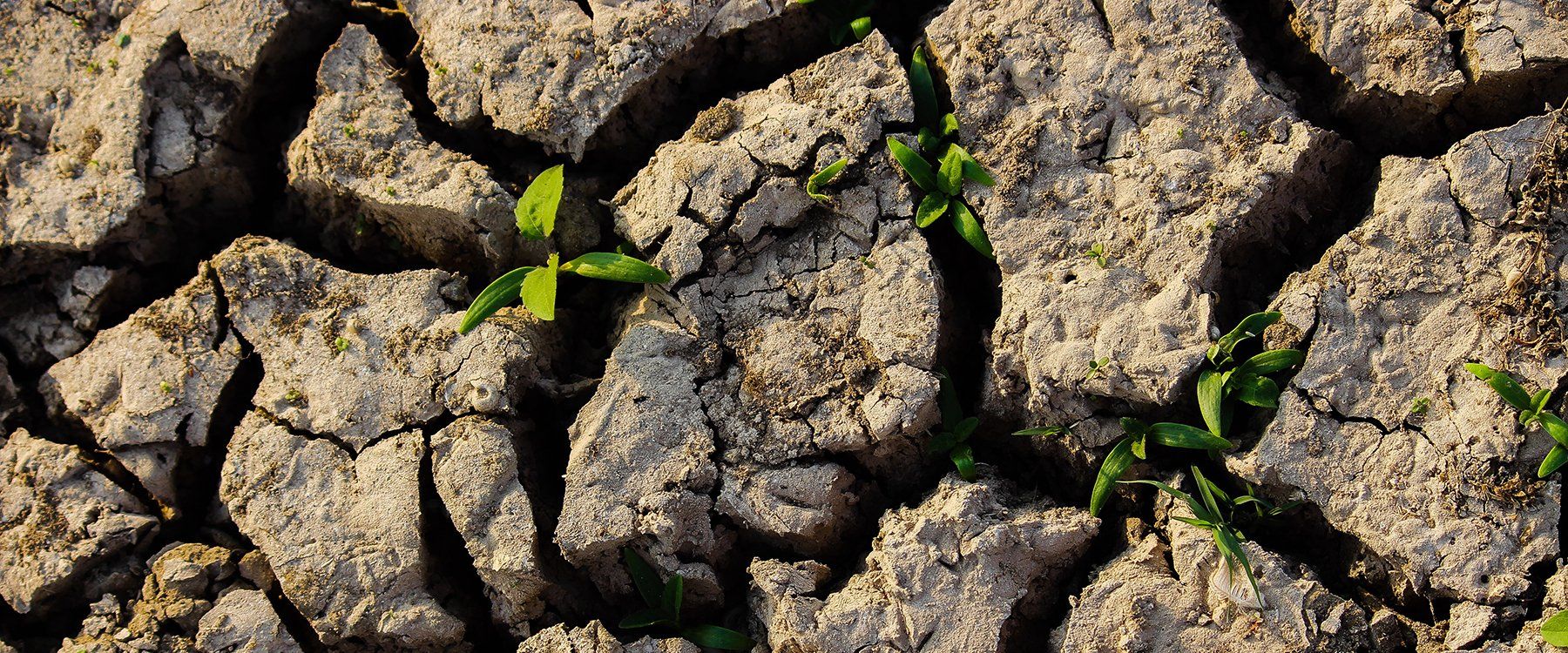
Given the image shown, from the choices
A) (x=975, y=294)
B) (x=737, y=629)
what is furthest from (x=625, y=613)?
(x=975, y=294)

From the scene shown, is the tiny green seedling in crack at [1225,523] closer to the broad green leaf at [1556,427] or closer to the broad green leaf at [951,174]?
the broad green leaf at [1556,427]

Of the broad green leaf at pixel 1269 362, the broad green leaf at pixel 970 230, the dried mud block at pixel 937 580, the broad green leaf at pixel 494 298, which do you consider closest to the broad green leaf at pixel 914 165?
the broad green leaf at pixel 970 230

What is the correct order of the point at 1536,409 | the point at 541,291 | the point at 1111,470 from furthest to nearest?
the point at 541,291 < the point at 1111,470 < the point at 1536,409

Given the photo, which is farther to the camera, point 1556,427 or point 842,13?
point 842,13

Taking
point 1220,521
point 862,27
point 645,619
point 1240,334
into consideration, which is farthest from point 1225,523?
point 862,27

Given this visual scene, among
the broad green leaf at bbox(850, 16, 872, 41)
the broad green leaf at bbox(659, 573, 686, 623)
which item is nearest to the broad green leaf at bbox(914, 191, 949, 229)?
the broad green leaf at bbox(850, 16, 872, 41)

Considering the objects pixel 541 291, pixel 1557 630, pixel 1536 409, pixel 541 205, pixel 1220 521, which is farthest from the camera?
pixel 541 205

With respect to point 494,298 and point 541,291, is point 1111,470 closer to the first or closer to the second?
point 541,291
